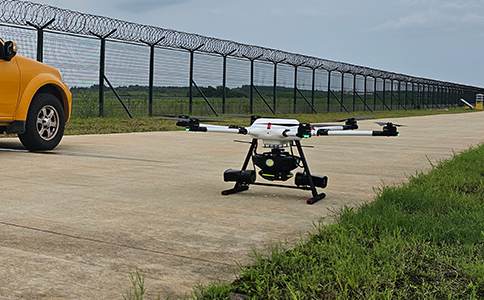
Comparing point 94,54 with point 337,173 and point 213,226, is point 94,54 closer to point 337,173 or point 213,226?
point 337,173

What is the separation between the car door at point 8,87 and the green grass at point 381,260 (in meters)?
5.63

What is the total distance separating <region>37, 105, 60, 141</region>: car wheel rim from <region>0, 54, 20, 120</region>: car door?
56 centimetres

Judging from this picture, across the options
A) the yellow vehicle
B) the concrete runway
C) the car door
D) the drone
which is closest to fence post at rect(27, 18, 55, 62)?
the yellow vehicle

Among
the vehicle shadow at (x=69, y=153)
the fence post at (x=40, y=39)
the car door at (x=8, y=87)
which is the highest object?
the fence post at (x=40, y=39)

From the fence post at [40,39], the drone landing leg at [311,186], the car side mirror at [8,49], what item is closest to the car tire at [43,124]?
the car side mirror at [8,49]

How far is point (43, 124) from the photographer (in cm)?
956

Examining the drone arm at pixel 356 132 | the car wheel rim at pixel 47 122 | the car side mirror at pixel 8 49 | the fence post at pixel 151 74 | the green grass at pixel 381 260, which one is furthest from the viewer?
the fence post at pixel 151 74

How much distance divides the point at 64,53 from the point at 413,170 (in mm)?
12060

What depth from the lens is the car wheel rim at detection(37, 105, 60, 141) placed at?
31.2 ft

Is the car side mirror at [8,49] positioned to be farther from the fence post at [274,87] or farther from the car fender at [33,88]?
the fence post at [274,87]

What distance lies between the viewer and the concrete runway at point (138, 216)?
3334 mm

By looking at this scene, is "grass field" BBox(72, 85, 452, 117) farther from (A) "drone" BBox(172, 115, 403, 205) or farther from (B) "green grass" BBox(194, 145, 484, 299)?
(B) "green grass" BBox(194, 145, 484, 299)

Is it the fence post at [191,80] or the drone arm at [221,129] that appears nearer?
the drone arm at [221,129]

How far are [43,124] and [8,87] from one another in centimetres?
90
